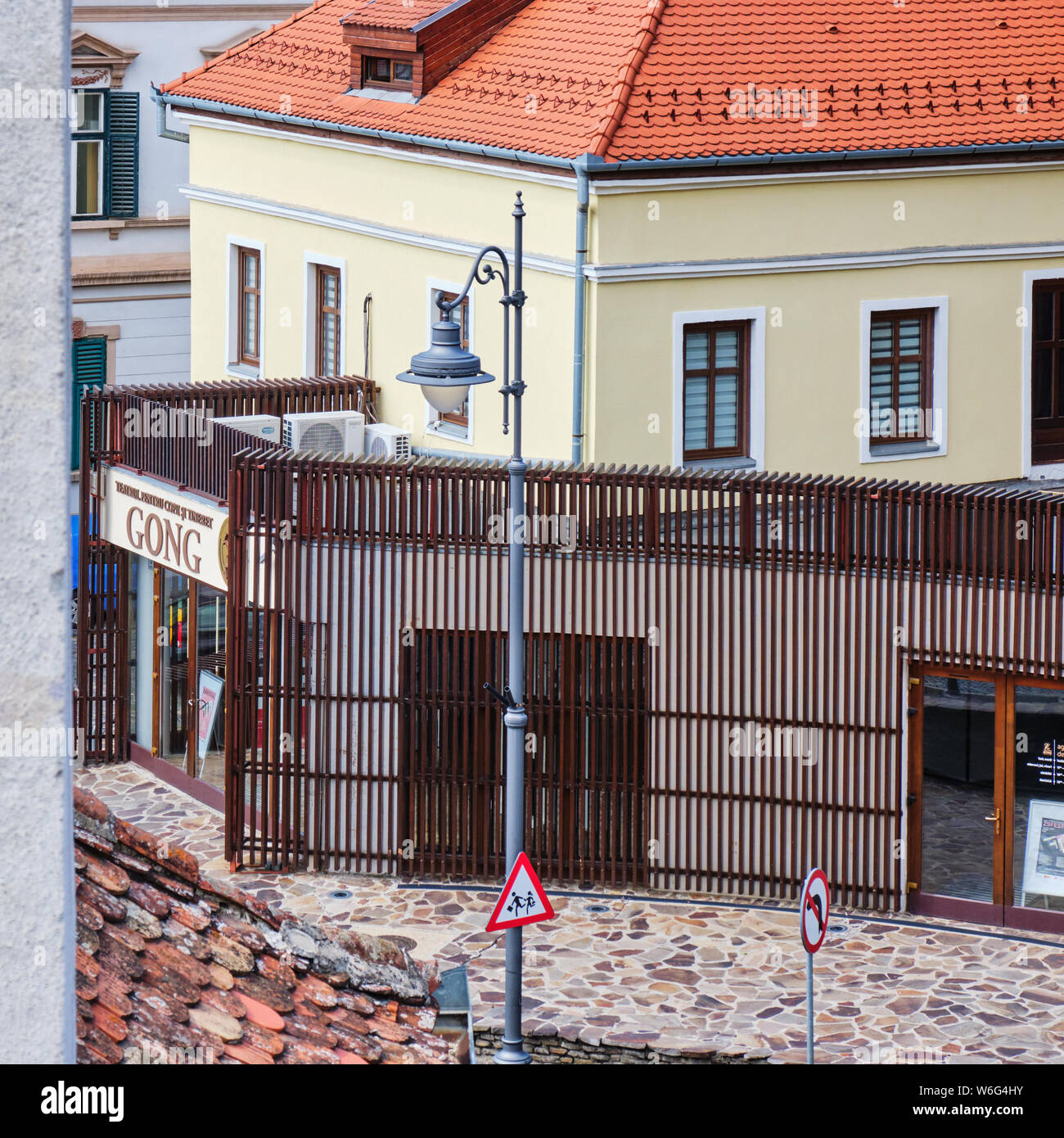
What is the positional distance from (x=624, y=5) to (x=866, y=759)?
8234 mm

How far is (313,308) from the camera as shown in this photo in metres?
24.0

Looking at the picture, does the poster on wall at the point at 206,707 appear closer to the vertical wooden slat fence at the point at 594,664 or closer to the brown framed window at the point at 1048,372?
the vertical wooden slat fence at the point at 594,664

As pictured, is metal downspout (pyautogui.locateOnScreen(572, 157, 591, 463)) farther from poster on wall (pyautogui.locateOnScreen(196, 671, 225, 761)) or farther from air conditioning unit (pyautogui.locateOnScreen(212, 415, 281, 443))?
poster on wall (pyautogui.locateOnScreen(196, 671, 225, 761))

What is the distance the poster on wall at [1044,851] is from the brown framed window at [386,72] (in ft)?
34.5

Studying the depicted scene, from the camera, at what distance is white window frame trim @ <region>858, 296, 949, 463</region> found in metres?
21.0

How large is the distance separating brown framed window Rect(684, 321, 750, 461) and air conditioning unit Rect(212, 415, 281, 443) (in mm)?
4243

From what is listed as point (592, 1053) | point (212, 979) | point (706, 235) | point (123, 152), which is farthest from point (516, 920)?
point (123, 152)

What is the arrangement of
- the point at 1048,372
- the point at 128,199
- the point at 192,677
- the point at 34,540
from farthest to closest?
the point at 128,199 < the point at 1048,372 < the point at 192,677 < the point at 34,540

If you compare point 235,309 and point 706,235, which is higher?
point 706,235

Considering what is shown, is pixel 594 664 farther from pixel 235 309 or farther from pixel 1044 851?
pixel 235 309

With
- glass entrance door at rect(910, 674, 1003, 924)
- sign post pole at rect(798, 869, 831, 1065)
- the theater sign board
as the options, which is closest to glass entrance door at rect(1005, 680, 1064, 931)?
glass entrance door at rect(910, 674, 1003, 924)

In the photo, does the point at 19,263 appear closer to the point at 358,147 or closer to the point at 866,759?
the point at 866,759

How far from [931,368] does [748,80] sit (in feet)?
11.4

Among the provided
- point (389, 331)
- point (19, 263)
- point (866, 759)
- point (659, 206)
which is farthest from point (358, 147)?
point (19, 263)
